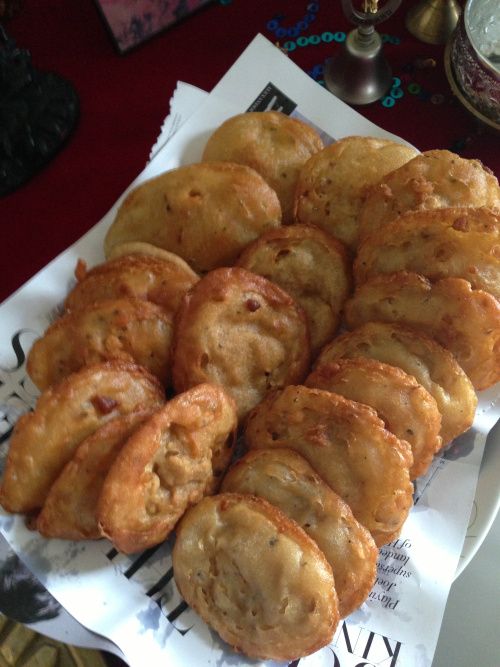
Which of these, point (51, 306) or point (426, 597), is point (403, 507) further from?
point (51, 306)

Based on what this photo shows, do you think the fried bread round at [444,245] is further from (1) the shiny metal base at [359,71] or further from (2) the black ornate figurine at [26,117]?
(2) the black ornate figurine at [26,117]

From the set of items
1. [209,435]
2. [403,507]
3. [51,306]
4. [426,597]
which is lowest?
[426,597]

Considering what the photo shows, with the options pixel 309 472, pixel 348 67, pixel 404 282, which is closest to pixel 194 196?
pixel 404 282

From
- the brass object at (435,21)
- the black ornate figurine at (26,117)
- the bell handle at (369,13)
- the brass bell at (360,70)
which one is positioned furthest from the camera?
the brass object at (435,21)

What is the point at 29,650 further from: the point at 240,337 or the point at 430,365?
the point at 430,365

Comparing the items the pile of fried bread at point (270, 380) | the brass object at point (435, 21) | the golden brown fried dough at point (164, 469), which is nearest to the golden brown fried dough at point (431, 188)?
the pile of fried bread at point (270, 380)

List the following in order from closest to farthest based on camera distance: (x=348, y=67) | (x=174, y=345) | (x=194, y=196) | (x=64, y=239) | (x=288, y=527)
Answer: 1. (x=288, y=527)
2. (x=174, y=345)
3. (x=194, y=196)
4. (x=64, y=239)
5. (x=348, y=67)

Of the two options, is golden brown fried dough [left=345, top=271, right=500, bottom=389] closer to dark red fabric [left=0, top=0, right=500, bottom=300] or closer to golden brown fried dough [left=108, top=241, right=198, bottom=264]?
golden brown fried dough [left=108, top=241, right=198, bottom=264]

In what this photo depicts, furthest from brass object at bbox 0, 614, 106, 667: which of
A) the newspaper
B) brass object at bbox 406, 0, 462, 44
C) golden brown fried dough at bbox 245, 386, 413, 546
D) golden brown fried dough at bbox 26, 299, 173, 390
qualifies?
brass object at bbox 406, 0, 462, 44
